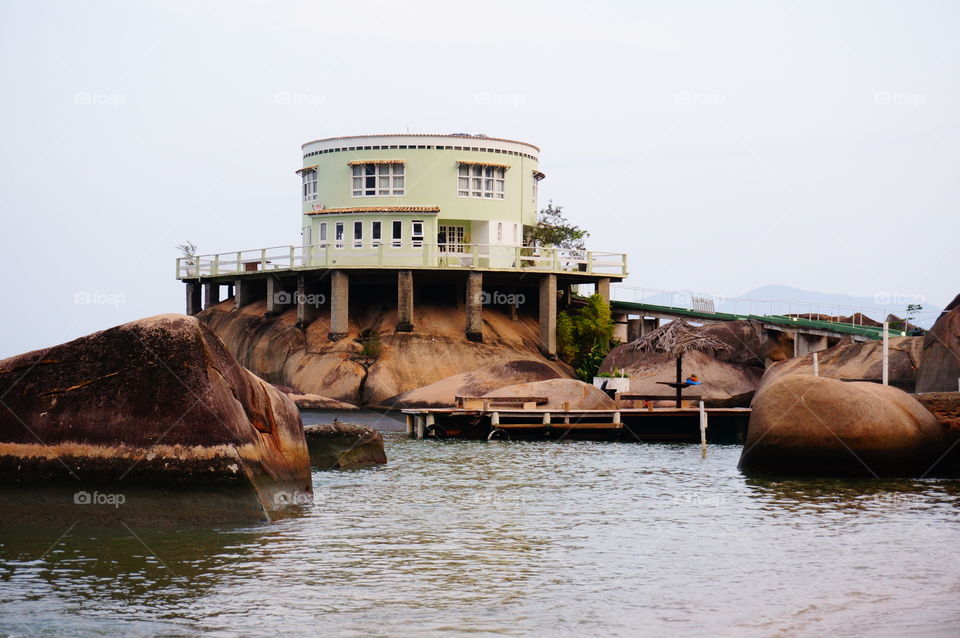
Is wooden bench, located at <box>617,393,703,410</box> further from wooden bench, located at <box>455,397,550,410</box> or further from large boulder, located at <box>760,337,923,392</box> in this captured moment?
wooden bench, located at <box>455,397,550,410</box>

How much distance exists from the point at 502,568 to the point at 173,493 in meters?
5.08

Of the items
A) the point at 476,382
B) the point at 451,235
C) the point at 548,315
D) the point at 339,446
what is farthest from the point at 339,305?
the point at 339,446

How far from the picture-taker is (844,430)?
26.7m

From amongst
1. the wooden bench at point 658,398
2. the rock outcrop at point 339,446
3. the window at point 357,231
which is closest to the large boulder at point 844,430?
the rock outcrop at point 339,446

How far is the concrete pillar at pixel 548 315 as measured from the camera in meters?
56.4

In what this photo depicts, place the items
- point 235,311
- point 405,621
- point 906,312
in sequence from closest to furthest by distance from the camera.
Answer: point 405,621
point 906,312
point 235,311

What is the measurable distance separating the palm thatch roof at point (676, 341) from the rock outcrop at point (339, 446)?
70.8 feet

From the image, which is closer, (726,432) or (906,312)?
(726,432)

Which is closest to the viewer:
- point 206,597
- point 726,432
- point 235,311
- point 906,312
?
point 206,597

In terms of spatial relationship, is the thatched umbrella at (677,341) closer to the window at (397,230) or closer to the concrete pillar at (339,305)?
the window at (397,230)

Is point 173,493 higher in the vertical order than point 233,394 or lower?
lower

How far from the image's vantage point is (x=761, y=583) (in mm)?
15773

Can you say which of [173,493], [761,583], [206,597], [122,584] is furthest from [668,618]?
[173,493]

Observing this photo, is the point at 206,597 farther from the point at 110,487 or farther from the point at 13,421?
the point at 13,421
